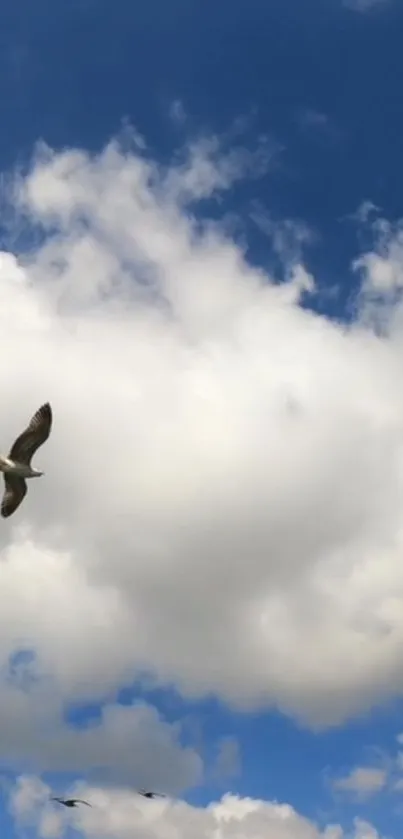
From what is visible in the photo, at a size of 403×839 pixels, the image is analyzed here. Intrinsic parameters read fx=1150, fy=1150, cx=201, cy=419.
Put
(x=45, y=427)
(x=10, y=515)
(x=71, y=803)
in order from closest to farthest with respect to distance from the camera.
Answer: (x=45, y=427) < (x=10, y=515) < (x=71, y=803)

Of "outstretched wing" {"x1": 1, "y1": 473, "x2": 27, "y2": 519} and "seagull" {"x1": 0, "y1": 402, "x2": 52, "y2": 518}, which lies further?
"outstretched wing" {"x1": 1, "y1": 473, "x2": 27, "y2": 519}

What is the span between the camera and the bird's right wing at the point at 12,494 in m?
108

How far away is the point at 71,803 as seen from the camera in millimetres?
129875

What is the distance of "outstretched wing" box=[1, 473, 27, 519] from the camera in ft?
354

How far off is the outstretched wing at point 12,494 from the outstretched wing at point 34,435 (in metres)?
3.72

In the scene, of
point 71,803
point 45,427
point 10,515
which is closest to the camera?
point 45,427

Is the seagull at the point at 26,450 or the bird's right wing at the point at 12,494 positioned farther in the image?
the bird's right wing at the point at 12,494

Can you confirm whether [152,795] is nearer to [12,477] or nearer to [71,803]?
[71,803]

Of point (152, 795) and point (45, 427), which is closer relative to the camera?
point (45, 427)

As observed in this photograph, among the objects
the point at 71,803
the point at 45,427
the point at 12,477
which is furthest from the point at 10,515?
the point at 71,803

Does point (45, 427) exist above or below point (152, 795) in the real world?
above

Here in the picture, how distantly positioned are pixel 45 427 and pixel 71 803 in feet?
165

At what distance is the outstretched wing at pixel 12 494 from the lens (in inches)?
4245

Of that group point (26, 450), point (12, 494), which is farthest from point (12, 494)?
point (26, 450)
